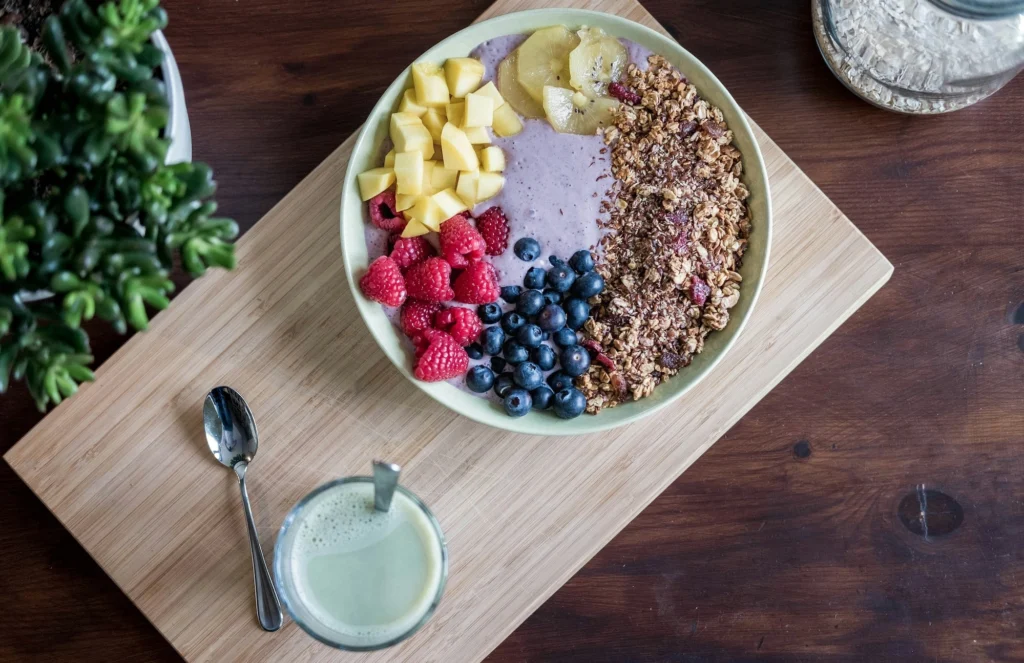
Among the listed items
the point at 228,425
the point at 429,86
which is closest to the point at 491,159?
the point at 429,86

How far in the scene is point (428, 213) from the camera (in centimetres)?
135

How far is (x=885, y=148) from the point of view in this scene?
5.20 ft

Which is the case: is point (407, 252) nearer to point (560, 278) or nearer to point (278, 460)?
point (560, 278)

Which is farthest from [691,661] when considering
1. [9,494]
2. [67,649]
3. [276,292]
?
[9,494]

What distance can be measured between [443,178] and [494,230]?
118 mm

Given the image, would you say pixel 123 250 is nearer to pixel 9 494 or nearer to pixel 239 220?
pixel 239 220

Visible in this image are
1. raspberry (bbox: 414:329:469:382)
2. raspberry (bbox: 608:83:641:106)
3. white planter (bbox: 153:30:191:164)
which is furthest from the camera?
raspberry (bbox: 608:83:641:106)

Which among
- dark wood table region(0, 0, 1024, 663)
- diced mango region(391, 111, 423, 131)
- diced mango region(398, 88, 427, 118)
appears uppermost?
diced mango region(398, 88, 427, 118)

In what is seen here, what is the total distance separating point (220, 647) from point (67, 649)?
337mm

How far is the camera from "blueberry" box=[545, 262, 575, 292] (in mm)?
1354

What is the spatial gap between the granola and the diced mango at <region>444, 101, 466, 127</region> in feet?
0.77

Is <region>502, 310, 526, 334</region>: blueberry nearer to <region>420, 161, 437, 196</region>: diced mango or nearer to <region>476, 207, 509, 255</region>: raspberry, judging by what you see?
<region>476, 207, 509, 255</region>: raspberry

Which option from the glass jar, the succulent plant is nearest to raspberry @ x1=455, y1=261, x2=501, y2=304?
the succulent plant

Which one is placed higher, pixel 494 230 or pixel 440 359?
pixel 494 230
